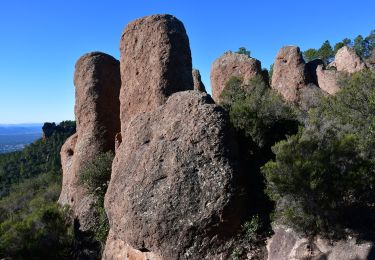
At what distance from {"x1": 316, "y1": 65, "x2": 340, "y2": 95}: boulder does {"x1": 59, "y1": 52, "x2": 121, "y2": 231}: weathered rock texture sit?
1384 cm

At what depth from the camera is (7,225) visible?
18.1 meters

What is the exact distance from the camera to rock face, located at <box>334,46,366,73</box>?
29.5 meters

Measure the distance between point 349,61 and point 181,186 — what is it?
23.1 m

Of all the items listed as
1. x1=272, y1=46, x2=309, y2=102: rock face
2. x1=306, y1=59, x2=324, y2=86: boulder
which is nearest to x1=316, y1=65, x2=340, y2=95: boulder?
x1=306, y1=59, x2=324, y2=86: boulder

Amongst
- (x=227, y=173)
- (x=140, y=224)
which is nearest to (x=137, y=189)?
(x=140, y=224)

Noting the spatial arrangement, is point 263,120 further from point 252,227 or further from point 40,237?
point 40,237

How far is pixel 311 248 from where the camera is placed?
9.91m

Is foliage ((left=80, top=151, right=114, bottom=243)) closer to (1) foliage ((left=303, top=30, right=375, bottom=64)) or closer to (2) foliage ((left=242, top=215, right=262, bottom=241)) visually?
(2) foliage ((left=242, top=215, right=262, bottom=241))

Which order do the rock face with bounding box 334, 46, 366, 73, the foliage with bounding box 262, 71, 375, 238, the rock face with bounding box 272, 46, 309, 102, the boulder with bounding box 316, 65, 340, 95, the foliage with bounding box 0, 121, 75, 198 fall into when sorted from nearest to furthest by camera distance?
the foliage with bounding box 262, 71, 375, 238 → the boulder with bounding box 316, 65, 340, 95 → the rock face with bounding box 272, 46, 309, 102 → the rock face with bounding box 334, 46, 366, 73 → the foliage with bounding box 0, 121, 75, 198

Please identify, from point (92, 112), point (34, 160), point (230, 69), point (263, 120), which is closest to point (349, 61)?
point (230, 69)

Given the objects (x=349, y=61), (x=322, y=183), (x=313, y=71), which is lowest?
(x=322, y=183)

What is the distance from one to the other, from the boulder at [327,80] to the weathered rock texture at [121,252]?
17548 mm

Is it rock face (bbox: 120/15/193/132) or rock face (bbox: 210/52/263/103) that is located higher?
rock face (bbox: 210/52/263/103)

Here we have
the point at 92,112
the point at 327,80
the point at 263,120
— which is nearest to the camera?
the point at 263,120
